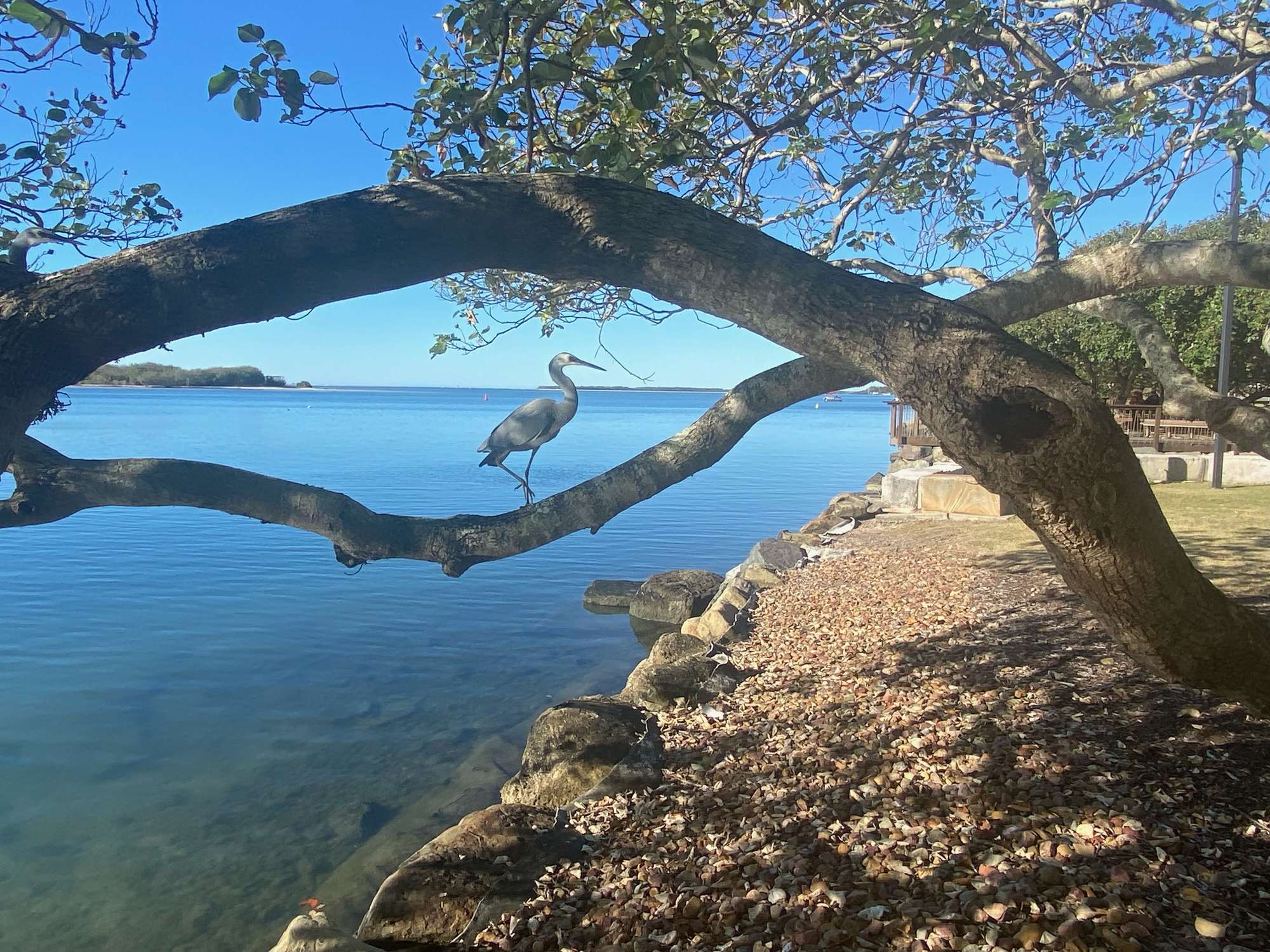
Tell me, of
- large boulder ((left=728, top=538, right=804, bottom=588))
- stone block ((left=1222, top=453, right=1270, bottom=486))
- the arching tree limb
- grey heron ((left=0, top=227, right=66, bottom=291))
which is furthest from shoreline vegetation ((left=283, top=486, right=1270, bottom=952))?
stone block ((left=1222, top=453, right=1270, bottom=486))

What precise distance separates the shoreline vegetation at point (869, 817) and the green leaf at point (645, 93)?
3.50 m

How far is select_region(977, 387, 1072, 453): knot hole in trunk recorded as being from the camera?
238 cm

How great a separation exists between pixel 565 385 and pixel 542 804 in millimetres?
4564

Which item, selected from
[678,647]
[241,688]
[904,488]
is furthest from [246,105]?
[904,488]

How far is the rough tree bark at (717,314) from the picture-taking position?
2375 millimetres

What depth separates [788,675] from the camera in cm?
746

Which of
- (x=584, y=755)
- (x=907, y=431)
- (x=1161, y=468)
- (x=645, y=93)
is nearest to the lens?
(x=645, y=93)

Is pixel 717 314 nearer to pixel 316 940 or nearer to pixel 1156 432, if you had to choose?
pixel 316 940

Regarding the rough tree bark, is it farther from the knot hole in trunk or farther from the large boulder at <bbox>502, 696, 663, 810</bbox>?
the large boulder at <bbox>502, 696, 663, 810</bbox>

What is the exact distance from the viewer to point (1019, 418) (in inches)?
95.7

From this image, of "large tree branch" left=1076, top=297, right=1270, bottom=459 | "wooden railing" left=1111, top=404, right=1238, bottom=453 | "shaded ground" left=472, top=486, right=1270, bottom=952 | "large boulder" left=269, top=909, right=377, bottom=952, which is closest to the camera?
"shaded ground" left=472, top=486, right=1270, bottom=952

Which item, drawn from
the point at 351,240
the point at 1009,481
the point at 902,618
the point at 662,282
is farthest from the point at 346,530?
the point at 902,618

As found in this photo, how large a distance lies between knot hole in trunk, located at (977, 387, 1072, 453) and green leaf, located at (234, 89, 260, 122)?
3.18m

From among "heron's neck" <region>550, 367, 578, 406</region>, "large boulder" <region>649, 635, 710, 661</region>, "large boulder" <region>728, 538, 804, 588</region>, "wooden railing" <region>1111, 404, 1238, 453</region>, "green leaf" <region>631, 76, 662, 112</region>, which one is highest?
"green leaf" <region>631, 76, 662, 112</region>
